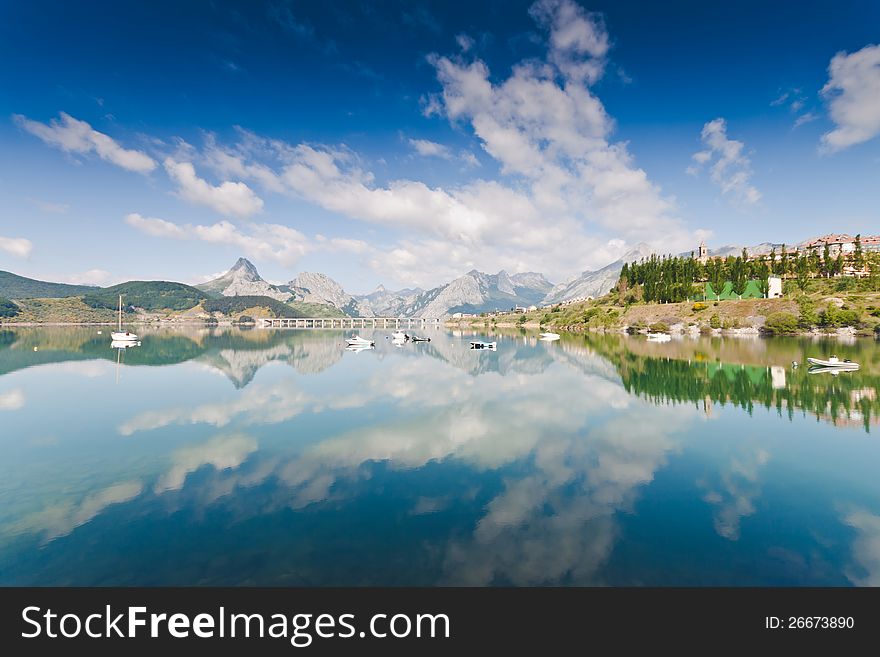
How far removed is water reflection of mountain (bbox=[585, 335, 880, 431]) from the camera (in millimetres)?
36781

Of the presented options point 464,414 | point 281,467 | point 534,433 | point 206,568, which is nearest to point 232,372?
point 464,414

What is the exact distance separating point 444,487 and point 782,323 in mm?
142594

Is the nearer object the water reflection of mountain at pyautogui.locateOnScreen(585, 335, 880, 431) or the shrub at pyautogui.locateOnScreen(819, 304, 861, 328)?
the water reflection of mountain at pyautogui.locateOnScreen(585, 335, 880, 431)

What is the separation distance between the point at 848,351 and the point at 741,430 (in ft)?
228

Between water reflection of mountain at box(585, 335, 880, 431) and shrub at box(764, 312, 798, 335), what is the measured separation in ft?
163

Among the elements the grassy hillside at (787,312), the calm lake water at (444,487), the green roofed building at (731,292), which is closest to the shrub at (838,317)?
the grassy hillside at (787,312)

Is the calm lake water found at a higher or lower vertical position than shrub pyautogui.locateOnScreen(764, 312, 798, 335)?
lower

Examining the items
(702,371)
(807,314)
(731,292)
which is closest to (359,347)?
(702,371)

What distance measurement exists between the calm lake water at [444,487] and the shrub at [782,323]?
92711 mm

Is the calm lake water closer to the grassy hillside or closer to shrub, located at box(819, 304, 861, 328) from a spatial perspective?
shrub, located at box(819, 304, 861, 328)

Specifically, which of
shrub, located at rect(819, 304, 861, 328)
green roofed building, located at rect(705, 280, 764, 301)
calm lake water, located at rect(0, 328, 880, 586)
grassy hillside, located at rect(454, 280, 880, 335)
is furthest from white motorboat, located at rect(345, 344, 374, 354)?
shrub, located at rect(819, 304, 861, 328)

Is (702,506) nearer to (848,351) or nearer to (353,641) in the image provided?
(353,641)

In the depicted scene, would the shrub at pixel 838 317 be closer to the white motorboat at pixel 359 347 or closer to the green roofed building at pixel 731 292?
the green roofed building at pixel 731 292

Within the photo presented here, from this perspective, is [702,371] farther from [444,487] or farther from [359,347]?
[359,347]
